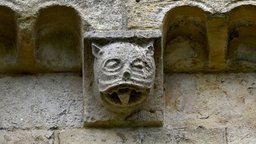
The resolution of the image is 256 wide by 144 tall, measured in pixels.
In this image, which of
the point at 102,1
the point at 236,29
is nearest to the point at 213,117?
the point at 236,29

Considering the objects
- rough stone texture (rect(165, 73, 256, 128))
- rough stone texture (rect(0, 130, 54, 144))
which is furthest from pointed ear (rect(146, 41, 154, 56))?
rough stone texture (rect(0, 130, 54, 144))

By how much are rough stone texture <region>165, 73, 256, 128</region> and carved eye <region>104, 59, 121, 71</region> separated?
0.33m

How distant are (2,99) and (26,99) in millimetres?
86

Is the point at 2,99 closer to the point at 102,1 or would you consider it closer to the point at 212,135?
the point at 102,1

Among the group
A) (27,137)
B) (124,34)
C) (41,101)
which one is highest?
(124,34)

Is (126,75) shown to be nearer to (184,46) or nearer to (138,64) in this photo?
(138,64)

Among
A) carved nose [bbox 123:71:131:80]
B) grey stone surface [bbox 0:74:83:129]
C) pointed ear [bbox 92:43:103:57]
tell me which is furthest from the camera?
grey stone surface [bbox 0:74:83:129]

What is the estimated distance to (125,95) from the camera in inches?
134

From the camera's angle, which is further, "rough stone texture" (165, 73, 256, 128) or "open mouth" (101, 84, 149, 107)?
"rough stone texture" (165, 73, 256, 128)

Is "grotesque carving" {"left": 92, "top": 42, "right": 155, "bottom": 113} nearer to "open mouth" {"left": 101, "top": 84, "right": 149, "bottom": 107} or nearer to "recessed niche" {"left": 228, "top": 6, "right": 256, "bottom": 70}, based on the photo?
"open mouth" {"left": 101, "top": 84, "right": 149, "bottom": 107}

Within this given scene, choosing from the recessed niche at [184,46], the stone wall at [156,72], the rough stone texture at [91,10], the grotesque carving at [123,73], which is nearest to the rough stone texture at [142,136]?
the stone wall at [156,72]

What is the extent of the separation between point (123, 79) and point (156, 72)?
219mm


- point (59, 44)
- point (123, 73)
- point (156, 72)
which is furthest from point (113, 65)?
point (59, 44)

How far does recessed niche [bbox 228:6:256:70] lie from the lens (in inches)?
142
